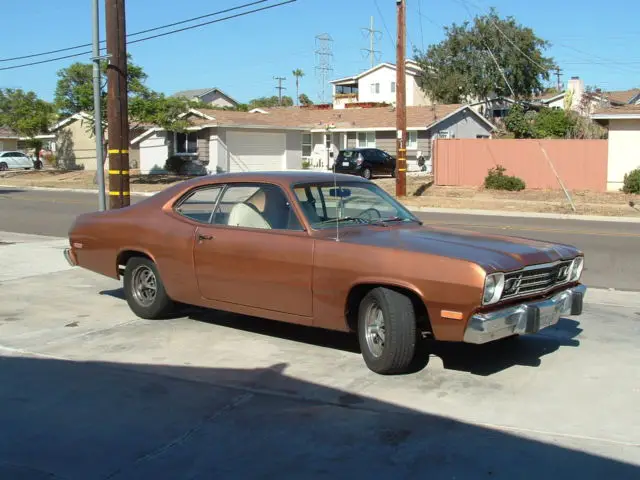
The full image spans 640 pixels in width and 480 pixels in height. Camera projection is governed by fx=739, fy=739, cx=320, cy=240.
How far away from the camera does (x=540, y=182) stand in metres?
30.7

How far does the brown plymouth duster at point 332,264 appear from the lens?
5.43m

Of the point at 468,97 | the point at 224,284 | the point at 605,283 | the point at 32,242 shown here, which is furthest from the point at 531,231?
the point at 468,97

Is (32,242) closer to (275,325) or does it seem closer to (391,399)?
(275,325)

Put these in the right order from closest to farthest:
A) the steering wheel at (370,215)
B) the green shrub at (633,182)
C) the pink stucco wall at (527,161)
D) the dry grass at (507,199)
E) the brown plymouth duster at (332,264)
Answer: the brown plymouth duster at (332,264), the steering wheel at (370,215), the dry grass at (507,199), the green shrub at (633,182), the pink stucco wall at (527,161)

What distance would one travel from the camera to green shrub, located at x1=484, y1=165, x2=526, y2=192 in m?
30.4

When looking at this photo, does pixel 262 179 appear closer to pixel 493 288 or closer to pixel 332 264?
pixel 332 264

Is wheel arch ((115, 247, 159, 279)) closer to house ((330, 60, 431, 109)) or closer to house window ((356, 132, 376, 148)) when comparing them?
house window ((356, 132, 376, 148))

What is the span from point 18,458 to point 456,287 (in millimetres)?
3061

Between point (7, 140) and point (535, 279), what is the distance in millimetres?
68352

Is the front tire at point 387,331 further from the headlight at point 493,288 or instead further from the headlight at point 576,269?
the headlight at point 576,269

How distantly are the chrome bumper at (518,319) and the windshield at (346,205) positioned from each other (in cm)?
163

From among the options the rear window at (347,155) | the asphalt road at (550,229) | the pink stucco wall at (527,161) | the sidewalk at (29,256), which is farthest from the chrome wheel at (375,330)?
the rear window at (347,155)

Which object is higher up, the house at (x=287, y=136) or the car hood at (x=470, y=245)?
the house at (x=287, y=136)

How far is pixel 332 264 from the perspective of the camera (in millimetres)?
5953
